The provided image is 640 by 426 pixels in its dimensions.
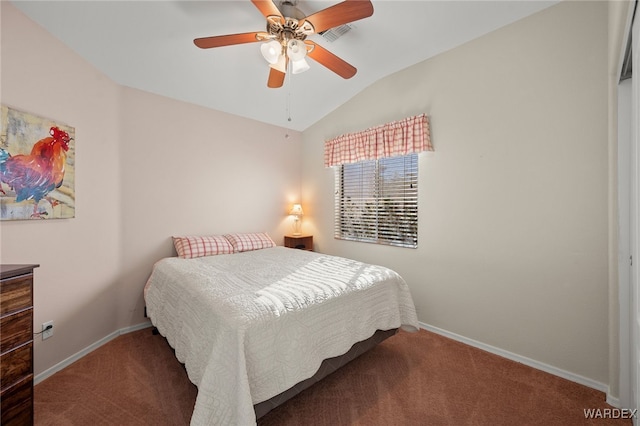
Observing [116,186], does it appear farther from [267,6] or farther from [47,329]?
[267,6]

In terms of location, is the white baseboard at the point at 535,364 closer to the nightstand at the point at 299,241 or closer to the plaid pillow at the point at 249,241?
the nightstand at the point at 299,241

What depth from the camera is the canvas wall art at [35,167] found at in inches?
69.4

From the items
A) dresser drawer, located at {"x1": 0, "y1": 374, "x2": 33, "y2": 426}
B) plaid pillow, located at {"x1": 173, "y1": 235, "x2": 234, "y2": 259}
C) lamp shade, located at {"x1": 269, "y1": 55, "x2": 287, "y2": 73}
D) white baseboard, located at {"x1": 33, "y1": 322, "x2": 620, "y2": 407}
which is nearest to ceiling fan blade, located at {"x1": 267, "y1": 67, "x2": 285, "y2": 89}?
lamp shade, located at {"x1": 269, "y1": 55, "x2": 287, "y2": 73}

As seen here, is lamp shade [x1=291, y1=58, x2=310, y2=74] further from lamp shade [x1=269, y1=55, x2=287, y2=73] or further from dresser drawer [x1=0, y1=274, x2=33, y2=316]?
dresser drawer [x1=0, y1=274, x2=33, y2=316]

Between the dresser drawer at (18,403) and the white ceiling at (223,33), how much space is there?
7.76 ft

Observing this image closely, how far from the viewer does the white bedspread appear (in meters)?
1.30

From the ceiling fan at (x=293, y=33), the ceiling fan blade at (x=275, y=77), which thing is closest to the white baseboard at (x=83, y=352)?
the ceiling fan at (x=293, y=33)

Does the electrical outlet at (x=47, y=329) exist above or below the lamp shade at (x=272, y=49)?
below

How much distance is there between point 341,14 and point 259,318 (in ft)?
6.09

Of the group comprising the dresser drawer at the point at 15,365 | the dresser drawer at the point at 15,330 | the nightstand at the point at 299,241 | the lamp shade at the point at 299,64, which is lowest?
the dresser drawer at the point at 15,365

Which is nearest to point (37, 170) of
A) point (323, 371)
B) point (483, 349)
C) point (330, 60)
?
point (330, 60)

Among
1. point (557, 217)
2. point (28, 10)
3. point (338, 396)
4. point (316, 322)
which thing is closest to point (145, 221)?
point (28, 10)

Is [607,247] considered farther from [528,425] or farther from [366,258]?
[366,258]

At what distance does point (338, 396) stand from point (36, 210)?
253 cm
